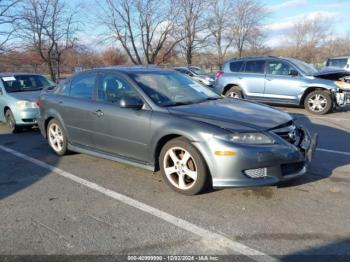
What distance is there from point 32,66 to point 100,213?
2490cm

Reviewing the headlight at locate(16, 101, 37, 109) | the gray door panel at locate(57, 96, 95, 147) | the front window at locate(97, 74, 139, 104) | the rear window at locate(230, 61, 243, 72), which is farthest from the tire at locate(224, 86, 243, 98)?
the front window at locate(97, 74, 139, 104)

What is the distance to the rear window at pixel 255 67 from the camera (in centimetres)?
1139

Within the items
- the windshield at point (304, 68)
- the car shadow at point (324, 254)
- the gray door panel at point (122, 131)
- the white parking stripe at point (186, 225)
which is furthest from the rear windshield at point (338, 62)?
the car shadow at point (324, 254)

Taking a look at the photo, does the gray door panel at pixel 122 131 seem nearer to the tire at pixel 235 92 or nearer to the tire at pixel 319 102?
the tire at pixel 319 102

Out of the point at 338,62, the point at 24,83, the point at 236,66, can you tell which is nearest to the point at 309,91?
the point at 236,66

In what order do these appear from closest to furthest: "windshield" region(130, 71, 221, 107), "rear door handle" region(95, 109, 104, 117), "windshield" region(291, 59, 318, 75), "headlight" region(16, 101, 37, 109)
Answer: "windshield" region(130, 71, 221, 107)
"rear door handle" region(95, 109, 104, 117)
"headlight" region(16, 101, 37, 109)
"windshield" region(291, 59, 318, 75)

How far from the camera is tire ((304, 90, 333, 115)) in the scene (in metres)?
10.2

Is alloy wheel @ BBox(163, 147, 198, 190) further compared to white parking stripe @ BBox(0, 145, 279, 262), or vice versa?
alloy wheel @ BBox(163, 147, 198, 190)

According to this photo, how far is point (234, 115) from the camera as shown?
4156mm

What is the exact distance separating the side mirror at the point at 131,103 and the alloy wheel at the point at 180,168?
75 centimetres

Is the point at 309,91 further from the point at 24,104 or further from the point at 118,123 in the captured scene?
the point at 24,104

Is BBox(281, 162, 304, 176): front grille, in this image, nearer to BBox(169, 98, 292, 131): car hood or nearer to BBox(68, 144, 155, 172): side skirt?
BBox(169, 98, 292, 131): car hood

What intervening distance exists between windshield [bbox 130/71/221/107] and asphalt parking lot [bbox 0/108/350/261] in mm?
1107

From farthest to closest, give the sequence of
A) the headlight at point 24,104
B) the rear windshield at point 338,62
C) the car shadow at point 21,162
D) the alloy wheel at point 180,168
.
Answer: the rear windshield at point 338,62 → the headlight at point 24,104 → the car shadow at point 21,162 → the alloy wheel at point 180,168
